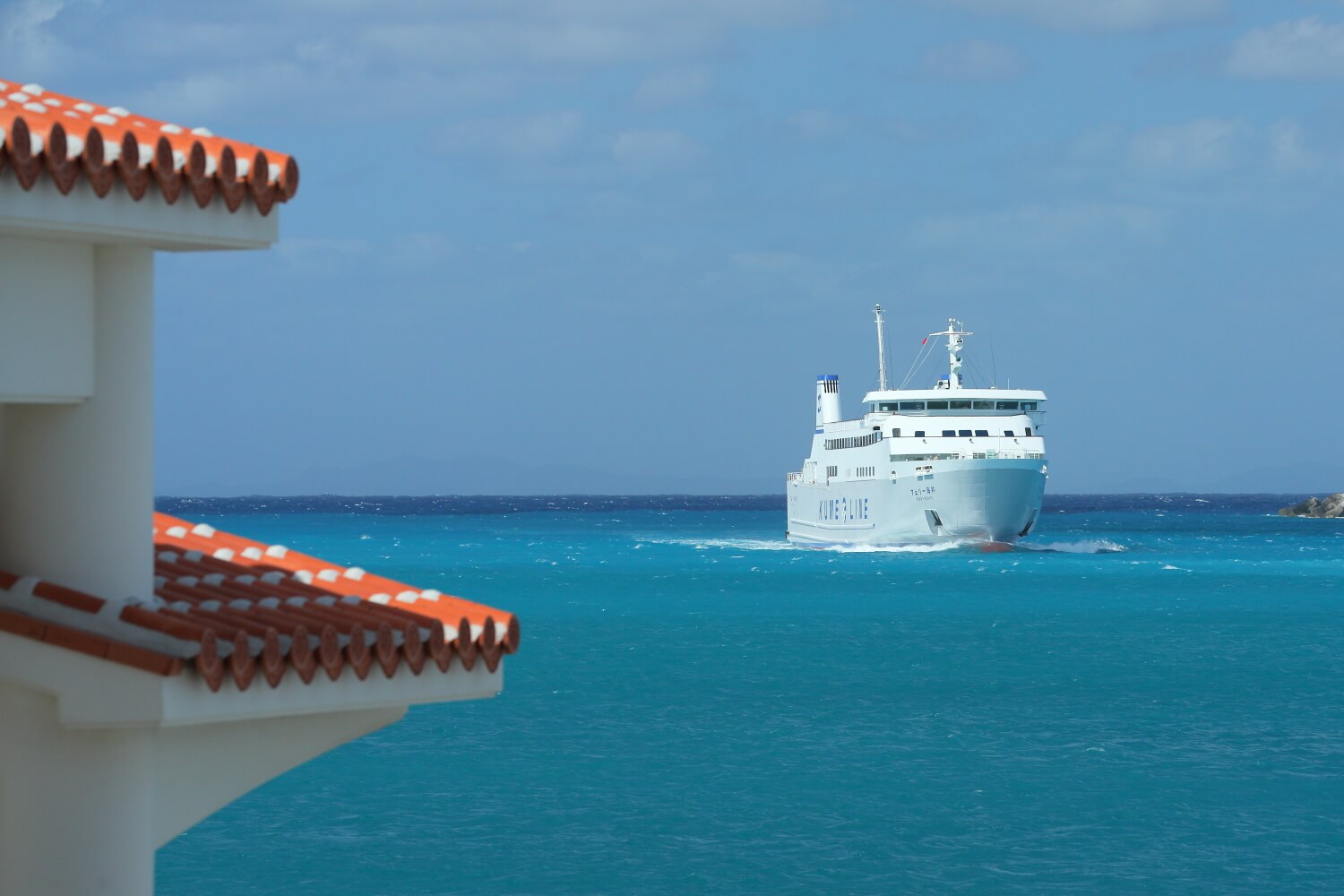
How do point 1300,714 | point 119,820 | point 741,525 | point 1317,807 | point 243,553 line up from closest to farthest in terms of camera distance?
point 119,820 → point 243,553 → point 1317,807 → point 1300,714 → point 741,525

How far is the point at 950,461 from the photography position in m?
69.4

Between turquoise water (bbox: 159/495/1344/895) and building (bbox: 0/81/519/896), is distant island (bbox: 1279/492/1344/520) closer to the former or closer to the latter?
turquoise water (bbox: 159/495/1344/895)

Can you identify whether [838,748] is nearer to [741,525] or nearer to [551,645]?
[551,645]

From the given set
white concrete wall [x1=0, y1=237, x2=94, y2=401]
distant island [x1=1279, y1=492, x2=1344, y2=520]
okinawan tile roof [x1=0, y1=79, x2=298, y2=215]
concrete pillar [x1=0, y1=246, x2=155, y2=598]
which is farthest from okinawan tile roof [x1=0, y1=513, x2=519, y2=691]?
distant island [x1=1279, y1=492, x2=1344, y2=520]

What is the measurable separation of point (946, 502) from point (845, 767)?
4871cm

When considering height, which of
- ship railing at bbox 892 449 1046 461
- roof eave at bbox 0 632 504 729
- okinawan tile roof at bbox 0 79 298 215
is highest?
ship railing at bbox 892 449 1046 461

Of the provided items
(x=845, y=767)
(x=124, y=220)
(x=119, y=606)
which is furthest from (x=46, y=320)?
(x=845, y=767)

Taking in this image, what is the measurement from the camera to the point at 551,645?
40.9 meters

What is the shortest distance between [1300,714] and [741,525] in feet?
417

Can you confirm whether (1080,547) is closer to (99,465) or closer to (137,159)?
(99,465)

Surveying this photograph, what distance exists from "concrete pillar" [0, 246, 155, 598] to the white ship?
6426 cm

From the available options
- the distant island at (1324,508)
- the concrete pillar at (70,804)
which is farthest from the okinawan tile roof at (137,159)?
the distant island at (1324,508)

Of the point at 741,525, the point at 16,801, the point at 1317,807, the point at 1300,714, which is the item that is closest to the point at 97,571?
the point at 16,801

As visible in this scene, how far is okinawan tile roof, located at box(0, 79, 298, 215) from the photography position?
536cm
